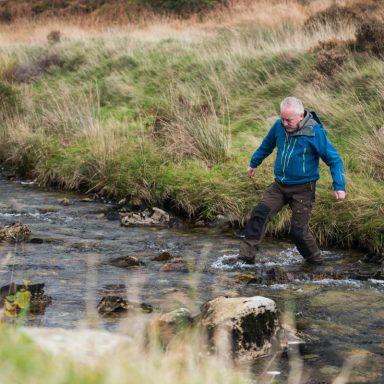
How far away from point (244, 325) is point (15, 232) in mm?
4402

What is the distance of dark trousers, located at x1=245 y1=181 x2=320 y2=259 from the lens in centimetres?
820

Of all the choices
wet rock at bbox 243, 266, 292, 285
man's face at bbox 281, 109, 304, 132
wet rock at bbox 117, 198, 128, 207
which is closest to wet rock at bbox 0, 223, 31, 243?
wet rock at bbox 117, 198, 128, 207

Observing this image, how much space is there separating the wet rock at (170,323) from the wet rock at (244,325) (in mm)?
142

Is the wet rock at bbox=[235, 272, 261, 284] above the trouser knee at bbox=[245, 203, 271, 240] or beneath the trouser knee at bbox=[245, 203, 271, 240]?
beneath

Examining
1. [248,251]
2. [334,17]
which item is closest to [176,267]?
[248,251]

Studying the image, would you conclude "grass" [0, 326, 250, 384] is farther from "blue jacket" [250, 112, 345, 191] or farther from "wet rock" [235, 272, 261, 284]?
"blue jacket" [250, 112, 345, 191]

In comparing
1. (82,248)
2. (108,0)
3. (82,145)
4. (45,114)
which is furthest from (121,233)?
(108,0)

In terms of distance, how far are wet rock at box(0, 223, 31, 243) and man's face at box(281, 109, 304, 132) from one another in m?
3.51

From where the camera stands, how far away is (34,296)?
21.7 ft

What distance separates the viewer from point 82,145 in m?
13.0

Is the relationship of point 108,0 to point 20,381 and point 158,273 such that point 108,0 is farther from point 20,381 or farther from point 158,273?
point 20,381

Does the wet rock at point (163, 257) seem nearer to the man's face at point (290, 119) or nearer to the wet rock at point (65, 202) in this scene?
the man's face at point (290, 119)

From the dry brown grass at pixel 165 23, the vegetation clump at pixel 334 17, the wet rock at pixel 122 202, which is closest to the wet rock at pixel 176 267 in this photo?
the wet rock at pixel 122 202

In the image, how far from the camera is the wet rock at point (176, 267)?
809 cm
